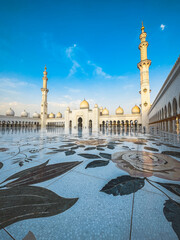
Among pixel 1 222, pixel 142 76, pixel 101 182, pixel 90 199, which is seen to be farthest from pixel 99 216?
pixel 142 76

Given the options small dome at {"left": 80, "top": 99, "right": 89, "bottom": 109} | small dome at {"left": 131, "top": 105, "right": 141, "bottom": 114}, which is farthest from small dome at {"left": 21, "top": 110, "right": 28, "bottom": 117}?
small dome at {"left": 131, "top": 105, "right": 141, "bottom": 114}

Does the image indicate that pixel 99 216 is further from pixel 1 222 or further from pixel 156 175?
pixel 156 175

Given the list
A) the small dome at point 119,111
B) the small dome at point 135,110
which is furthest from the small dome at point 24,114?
the small dome at point 135,110

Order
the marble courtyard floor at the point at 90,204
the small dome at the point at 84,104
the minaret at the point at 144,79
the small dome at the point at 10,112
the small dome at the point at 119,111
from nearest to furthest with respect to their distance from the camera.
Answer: the marble courtyard floor at the point at 90,204 < the minaret at the point at 144,79 < the small dome at the point at 119,111 < the small dome at the point at 84,104 < the small dome at the point at 10,112

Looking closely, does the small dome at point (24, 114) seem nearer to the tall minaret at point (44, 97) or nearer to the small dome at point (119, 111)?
the tall minaret at point (44, 97)

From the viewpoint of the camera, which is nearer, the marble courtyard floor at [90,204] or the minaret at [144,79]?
the marble courtyard floor at [90,204]

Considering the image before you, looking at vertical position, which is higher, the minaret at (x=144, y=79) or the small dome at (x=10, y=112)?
the minaret at (x=144, y=79)

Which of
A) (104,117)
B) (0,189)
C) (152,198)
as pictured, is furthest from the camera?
(104,117)

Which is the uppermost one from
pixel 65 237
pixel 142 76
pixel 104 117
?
pixel 142 76

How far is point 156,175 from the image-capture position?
1.14 meters

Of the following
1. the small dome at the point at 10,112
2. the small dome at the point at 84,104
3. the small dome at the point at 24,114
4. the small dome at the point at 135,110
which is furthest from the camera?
the small dome at the point at 24,114

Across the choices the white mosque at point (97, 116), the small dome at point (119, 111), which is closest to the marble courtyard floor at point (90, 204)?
the white mosque at point (97, 116)

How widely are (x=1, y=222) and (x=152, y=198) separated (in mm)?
A: 986

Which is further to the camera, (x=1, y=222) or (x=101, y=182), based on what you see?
(x=101, y=182)
